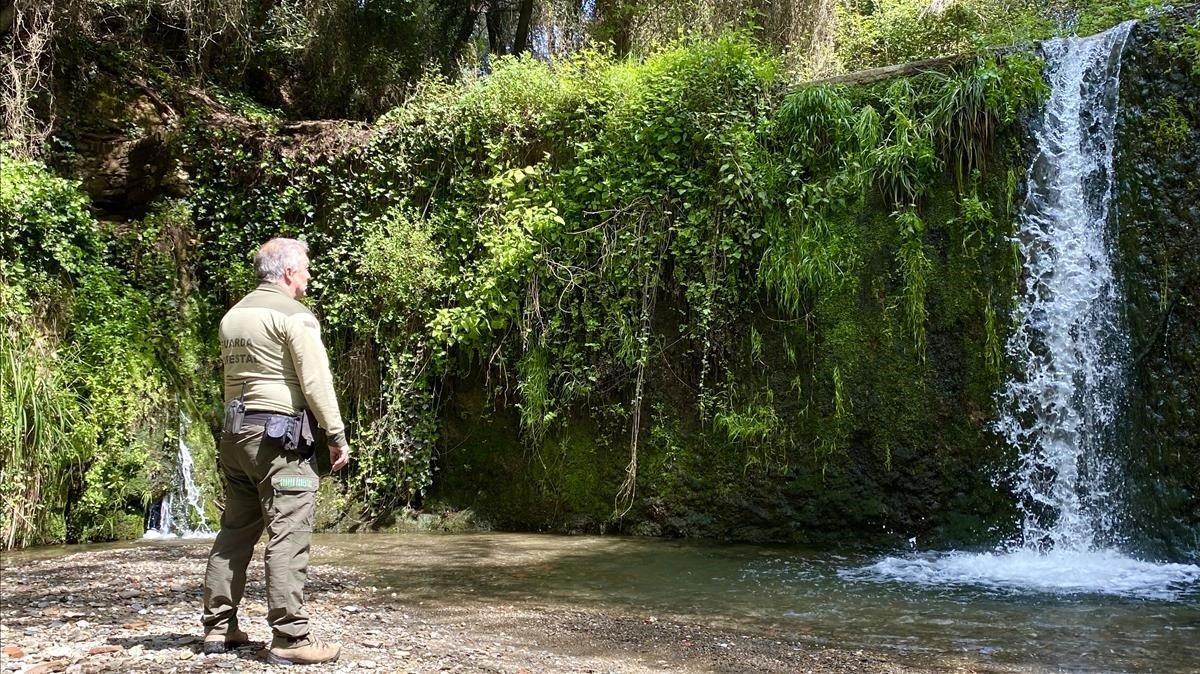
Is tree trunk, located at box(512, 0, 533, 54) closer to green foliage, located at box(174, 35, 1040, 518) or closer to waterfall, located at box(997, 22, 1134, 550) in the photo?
green foliage, located at box(174, 35, 1040, 518)

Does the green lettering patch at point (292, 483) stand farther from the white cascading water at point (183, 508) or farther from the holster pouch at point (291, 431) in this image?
the white cascading water at point (183, 508)

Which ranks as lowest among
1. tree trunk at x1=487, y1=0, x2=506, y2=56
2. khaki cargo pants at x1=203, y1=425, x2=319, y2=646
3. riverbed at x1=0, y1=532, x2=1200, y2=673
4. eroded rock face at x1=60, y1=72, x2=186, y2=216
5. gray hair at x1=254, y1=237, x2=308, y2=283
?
riverbed at x1=0, y1=532, x2=1200, y2=673

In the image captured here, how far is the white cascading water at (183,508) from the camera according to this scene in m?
8.03

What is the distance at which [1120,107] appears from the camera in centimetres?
712

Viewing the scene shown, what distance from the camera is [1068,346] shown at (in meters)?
6.92

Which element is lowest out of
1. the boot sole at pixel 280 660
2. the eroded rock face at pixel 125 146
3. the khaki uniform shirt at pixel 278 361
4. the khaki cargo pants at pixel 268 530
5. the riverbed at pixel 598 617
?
the riverbed at pixel 598 617

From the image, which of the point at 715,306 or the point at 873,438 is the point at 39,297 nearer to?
the point at 715,306

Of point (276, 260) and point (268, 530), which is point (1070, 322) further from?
point (268, 530)

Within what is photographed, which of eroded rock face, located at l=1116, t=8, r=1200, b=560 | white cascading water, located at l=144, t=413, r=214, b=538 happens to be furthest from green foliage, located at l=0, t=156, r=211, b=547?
eroded rock face, located at l=1116, t=8, r=1200, b=560

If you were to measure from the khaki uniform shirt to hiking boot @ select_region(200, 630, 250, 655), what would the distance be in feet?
3.15

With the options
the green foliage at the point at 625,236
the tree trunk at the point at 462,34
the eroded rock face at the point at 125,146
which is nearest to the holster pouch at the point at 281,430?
the green foliage at the point at 625,236

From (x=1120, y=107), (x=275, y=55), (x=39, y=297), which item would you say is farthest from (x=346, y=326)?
(x=1120, y=107)

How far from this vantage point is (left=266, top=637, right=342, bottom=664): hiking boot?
3.41 metres

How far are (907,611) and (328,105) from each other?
10.6m
